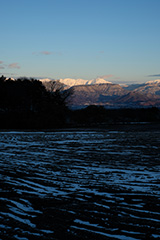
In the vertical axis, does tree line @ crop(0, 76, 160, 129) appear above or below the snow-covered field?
above

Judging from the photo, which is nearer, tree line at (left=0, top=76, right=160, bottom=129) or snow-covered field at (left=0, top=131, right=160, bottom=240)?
snow-covered field at (left=0, top=131, right=160, bottom=240)

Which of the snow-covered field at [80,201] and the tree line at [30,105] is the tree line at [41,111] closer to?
the tree line at [30,105]

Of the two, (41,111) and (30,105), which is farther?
(30,105)

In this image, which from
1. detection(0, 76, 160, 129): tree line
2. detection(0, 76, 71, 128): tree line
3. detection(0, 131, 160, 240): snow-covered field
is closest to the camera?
detection(0, 131, 160, 240): snow-covered field

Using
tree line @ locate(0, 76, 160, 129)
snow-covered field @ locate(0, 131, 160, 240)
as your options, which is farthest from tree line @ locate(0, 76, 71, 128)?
snow-covered field @ locate(0, 131, 160, 240)

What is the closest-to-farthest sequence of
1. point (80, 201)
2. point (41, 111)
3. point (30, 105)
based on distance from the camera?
point (80, 201) < point (41, 111) < point (30, 105)

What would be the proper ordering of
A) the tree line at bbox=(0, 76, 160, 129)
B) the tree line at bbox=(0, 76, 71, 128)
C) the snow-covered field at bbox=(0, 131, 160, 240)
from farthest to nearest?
the tree line at bbox=(0, 76, 160, 129), the tree line at bbox=(0, 76, 71, 128), the snow-covered field at bbox=(0, 131, 160, 240)

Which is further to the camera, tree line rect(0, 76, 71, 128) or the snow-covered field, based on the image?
tree line rect(0, 76, 71, 128)

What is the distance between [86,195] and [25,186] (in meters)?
2.58

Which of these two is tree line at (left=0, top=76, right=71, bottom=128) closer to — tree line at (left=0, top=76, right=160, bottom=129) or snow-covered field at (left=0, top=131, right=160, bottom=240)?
tree line at (left=0, top=76, right=160, bottom=129)

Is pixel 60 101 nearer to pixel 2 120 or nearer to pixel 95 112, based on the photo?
pixel 95 112

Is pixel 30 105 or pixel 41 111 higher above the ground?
pixel 30 105

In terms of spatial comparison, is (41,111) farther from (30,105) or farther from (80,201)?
(80,201)

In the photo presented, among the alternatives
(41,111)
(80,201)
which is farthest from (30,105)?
(80,201)
